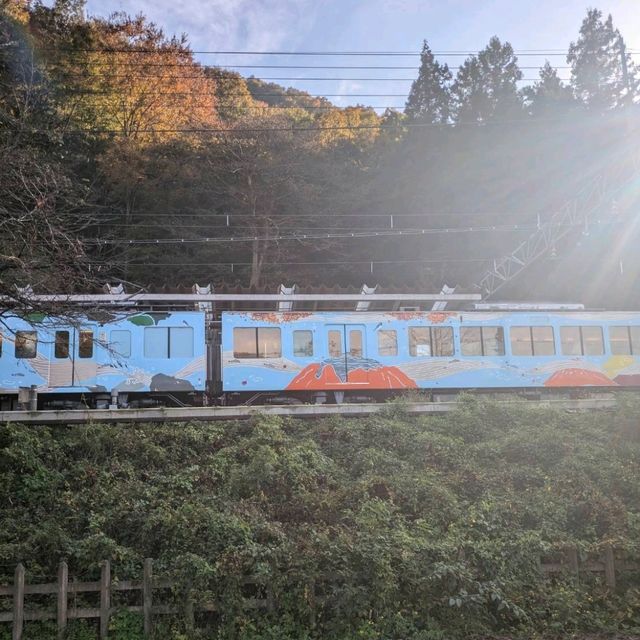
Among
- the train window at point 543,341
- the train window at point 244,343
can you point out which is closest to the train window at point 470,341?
the train window at point 543,341

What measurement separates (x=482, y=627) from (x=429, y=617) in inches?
18.9

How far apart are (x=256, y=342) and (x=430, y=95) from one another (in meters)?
26.6

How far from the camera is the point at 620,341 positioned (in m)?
15.7

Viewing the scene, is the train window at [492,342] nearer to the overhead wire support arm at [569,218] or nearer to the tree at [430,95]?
the overhead wire support arm at [569,218]

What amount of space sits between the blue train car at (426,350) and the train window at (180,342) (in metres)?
0.86

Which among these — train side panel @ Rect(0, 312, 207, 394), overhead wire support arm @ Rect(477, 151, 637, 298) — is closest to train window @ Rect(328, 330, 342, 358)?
train side panel @ Rect(0, 312, 207, 394)

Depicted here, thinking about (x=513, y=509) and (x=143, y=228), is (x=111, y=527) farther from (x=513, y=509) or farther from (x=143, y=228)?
(x=143, y=228)

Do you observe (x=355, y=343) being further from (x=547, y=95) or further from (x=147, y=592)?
(x=547, y=95)

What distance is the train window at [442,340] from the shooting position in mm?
14716


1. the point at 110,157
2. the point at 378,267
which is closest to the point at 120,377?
the point at 110,157

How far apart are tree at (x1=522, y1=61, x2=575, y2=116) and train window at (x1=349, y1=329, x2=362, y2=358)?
2039cm

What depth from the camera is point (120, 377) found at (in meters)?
13.5

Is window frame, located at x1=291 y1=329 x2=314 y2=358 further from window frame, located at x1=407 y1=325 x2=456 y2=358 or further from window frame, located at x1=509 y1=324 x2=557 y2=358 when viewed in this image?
window frame, located at x1=509 y1=324 x2=557 y2=358

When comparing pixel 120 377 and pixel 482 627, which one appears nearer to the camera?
pixel 482 627
